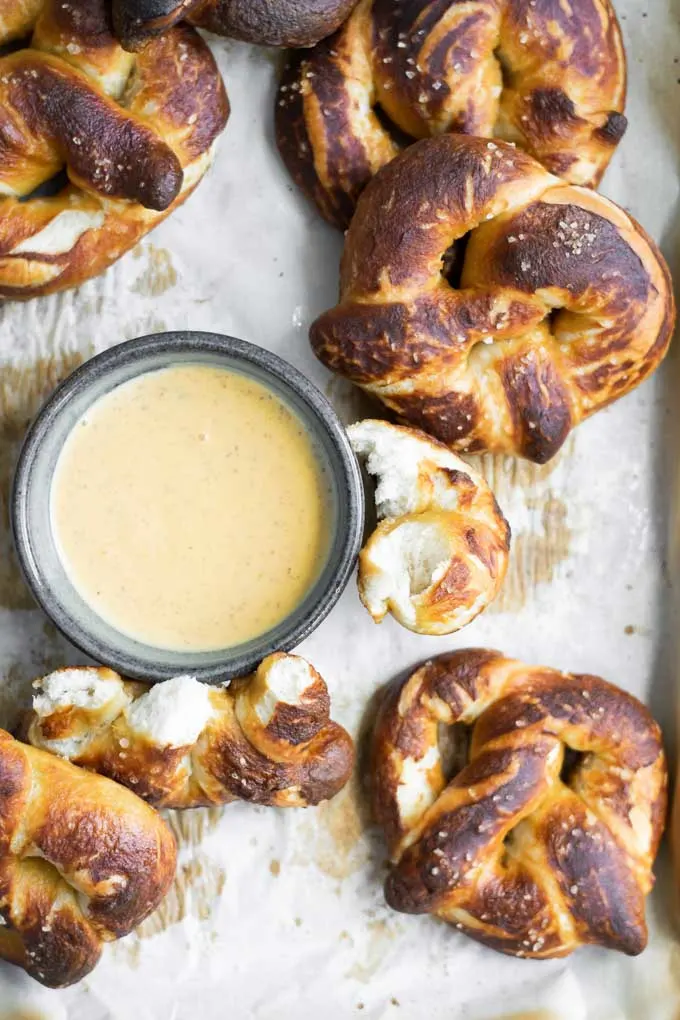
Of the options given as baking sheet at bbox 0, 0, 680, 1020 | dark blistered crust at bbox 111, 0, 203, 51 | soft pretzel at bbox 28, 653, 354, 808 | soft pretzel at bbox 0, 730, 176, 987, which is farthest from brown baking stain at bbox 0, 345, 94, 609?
dark blistered crust at bbox 111, 0, 203, 51

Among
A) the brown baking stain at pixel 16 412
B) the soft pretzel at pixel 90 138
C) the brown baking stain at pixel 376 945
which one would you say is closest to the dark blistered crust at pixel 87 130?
the soft pretzel at pixel 90 138

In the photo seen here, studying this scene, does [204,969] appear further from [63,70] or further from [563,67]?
[563,67]

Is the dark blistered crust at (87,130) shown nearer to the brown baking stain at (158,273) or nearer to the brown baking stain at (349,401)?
the brown baking stain at (158,273)

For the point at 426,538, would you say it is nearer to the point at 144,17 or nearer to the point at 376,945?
the point at 376,945

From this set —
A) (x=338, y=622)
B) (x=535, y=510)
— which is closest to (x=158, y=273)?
(x=338, y=622)

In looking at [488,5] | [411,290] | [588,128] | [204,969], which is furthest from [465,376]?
[204,969]

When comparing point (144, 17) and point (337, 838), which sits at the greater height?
point (144, 17)
